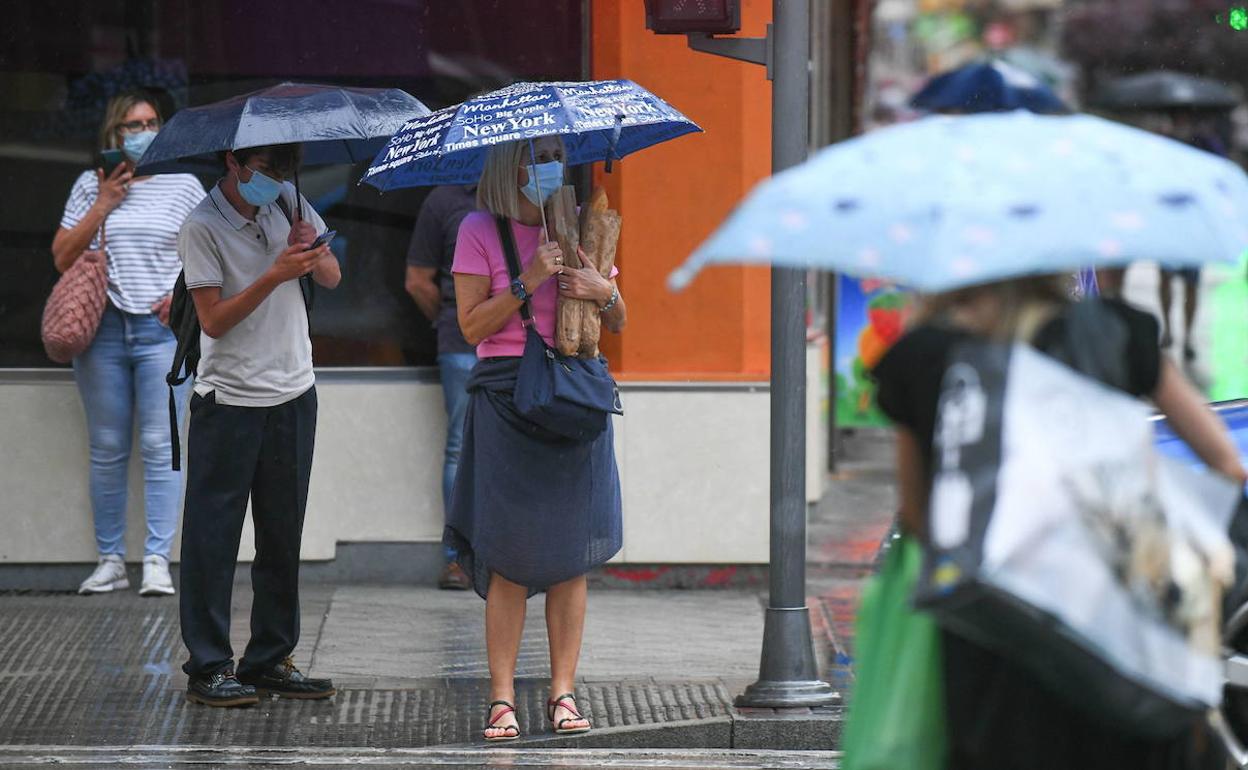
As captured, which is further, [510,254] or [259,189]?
[259,189]

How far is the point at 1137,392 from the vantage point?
120 inches

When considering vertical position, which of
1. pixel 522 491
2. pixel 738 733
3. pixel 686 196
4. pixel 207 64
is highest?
pixel 207 64

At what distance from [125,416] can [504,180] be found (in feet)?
10.0

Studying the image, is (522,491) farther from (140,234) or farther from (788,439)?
(140,234)

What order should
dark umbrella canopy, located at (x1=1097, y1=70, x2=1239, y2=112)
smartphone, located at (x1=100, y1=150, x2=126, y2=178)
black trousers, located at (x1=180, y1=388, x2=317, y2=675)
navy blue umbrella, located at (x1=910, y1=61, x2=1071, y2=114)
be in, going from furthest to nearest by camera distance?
dark umbrella canopy, located at (x1=1097, y1=70, x2=1239, y2=112) → smartphone, located at (x1=100, y1=150, x2=126, y2=178) → navy blue umbrella, located at (x1=910, y1=61, x2=1071, y2=114) → black trousers, located at (x1=180, y1=388, x2=317, y2=675)

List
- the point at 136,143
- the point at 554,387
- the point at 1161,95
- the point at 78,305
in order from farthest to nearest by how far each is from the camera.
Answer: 1. the point at 1161,95
2. the point at 78,305
3. the point at 136,143
4. the point at 554,387

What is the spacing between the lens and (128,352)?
8.09 m

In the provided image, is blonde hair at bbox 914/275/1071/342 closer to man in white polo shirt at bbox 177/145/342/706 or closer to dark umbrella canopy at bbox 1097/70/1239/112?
man in white polo shirt at bbox 177/145/342/706

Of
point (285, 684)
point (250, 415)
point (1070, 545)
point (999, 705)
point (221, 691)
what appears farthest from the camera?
point (285, 684)

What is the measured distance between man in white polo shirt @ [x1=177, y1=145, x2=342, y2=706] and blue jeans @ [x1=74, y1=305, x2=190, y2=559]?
1891 mm

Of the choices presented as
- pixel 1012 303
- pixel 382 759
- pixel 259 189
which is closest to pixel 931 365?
pixel 1012 303

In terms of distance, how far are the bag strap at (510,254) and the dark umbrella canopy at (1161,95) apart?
36.6 ft

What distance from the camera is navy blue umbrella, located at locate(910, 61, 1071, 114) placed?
22.2 ft

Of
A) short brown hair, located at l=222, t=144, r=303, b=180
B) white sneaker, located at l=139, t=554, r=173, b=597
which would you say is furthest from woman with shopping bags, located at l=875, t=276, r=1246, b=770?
white sneaker, located at l=139, t=554, r=173, b=597
